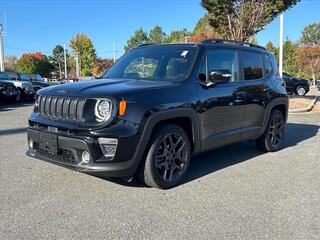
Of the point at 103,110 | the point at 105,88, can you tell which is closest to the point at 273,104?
the point at 105,88

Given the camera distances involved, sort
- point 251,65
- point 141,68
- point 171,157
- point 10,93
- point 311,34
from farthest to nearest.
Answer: point 311,34 < point 10,93 < point 251,65 < point 141,68 < point 171,157

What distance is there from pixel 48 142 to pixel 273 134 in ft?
13.9

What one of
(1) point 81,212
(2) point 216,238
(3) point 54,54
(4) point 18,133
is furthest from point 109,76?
(3) point 54,54

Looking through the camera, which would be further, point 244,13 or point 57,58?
point 57,58

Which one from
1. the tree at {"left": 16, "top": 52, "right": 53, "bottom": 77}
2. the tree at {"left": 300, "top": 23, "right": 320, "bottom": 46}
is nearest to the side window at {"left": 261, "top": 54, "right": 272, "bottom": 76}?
the tree at {"left": 300, "top": 23, "right": 320, "bottom": 46}

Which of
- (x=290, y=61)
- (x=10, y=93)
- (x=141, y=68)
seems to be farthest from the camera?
(x=290, y=61)

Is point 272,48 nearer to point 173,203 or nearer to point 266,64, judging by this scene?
point 266,64

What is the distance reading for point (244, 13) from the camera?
17344 millimetres

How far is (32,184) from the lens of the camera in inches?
200

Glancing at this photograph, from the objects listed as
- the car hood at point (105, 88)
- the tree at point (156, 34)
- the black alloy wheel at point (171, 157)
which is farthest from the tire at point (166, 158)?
the tree at point (156, 34)

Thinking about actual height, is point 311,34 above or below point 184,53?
above

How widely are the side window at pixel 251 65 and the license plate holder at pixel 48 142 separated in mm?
3233

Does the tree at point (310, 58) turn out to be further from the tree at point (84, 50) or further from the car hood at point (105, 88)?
the car hood at point (105, 88)

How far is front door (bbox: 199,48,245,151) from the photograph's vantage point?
537 cm
